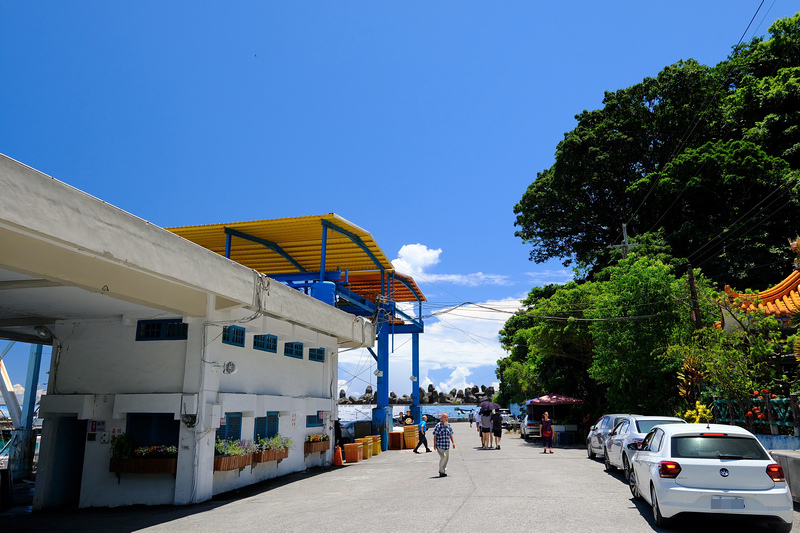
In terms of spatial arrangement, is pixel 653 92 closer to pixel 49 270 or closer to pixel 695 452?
pixel 695 452

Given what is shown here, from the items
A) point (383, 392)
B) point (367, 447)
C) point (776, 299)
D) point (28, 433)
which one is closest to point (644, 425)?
point (776, 299)

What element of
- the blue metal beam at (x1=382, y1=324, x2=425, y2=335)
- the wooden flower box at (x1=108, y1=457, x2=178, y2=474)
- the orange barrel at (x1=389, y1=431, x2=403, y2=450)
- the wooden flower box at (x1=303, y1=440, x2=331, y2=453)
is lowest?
the orange barrel at (x1=389, y1=431, x2=403, y2=450)

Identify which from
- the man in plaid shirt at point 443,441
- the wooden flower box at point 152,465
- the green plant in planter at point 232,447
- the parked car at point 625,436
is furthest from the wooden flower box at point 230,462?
the parked car at point 625,436

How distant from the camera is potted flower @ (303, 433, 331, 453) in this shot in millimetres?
18766

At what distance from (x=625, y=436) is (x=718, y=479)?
7085mm

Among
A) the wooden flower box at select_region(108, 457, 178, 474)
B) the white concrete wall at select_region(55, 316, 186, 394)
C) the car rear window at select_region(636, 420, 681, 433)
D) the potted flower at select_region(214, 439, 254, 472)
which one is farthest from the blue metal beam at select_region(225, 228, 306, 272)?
the car rear window at select_region(636, 420, 681, 433)

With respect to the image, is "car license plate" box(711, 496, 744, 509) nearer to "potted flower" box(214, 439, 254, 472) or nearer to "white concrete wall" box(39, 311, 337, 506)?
"white concrete wall" box(39, 311, 337, 506)

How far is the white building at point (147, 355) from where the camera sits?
10.6 m

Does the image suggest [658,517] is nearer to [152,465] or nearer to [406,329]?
[152,465]

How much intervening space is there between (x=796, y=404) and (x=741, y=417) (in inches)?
130

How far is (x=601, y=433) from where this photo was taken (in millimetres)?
18453

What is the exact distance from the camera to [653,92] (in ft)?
151

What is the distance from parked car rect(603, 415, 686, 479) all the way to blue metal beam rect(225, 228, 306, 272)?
15099 millimetres

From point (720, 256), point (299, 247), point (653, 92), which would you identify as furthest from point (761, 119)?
point (299, 247)
